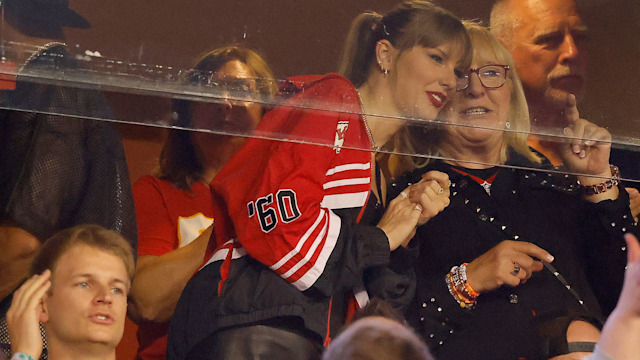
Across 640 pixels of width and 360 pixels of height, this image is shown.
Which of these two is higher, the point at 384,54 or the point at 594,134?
the point at 384,54

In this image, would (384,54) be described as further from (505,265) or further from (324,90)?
(505,265)

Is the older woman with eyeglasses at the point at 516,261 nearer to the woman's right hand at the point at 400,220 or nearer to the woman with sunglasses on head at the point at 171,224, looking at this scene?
the woman's right hand at the point at 400,220

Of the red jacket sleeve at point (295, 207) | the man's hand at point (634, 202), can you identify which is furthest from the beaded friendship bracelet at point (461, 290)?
the man's hand at point (634, 202)

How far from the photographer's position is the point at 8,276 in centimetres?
169

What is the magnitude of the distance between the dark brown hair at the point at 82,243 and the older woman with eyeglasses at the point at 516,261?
62 cm

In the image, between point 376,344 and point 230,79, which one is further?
point 376,344

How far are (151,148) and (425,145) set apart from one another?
0.71m

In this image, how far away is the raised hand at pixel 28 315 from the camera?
1.64 meters

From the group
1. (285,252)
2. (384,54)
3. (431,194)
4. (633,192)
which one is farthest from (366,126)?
(633,192)

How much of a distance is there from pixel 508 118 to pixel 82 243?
99 cm

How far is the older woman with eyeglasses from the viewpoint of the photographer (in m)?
1.82

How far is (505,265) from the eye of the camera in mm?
1859

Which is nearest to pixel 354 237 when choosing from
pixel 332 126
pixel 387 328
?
pixel 387 328

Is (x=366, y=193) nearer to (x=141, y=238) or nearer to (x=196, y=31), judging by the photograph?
(x=141, y=238)
